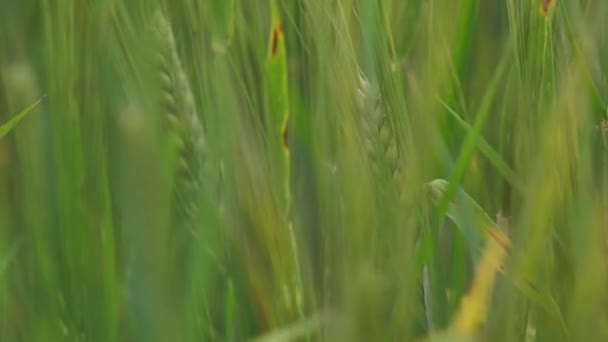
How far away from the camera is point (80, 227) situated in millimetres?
406

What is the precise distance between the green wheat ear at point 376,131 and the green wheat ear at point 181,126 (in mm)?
84

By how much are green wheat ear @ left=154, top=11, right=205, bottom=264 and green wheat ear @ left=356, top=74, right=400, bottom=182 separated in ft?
0.28

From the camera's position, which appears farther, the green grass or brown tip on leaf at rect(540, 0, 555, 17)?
brown tip on leaf at rect(540, 0, 555, 17)

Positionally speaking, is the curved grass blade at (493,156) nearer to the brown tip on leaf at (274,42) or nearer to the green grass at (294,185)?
the green grass at (294,185)

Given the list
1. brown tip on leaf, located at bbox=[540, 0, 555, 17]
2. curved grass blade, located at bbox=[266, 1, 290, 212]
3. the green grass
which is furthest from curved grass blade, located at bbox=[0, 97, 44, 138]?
brown tip on leaf, located at bbox=[540, 0, 555, 17]

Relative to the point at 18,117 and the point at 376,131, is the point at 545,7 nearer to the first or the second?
the point at 376,131

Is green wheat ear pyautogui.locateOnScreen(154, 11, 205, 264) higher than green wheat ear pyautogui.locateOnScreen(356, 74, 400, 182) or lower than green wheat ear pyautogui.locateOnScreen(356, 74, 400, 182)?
higher

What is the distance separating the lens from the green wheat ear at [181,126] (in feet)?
1.38

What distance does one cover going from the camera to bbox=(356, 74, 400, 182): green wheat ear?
1.50ft

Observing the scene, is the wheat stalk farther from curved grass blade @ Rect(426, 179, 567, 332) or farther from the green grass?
curved grass blade @ Rect(426, 179, 567, 332)

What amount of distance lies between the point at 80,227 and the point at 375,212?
128 mm

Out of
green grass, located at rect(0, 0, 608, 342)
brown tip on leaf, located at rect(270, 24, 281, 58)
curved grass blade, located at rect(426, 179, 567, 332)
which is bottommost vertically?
curved grass blade, located at rect(426, 179, 567, 332)

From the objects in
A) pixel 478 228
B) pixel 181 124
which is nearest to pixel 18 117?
pixel 181 124

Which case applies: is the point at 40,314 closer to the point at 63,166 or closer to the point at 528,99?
the point at 63,166
